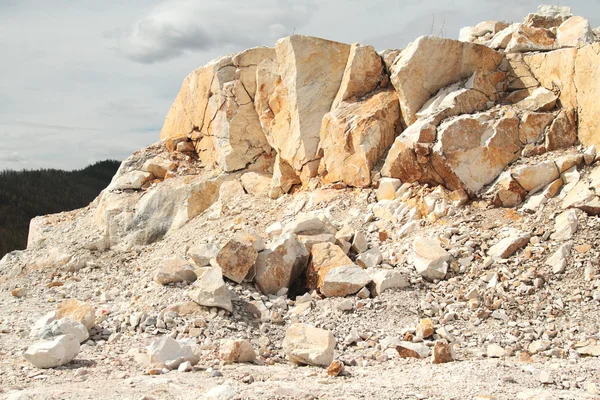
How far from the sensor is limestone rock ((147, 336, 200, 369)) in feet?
14.6

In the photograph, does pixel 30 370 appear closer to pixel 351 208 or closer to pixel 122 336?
pixel 122 336

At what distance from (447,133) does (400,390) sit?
4748mm

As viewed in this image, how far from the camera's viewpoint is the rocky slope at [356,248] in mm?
4406

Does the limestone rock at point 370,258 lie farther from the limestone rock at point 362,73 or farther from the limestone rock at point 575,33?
the limestone rock at point 575,33

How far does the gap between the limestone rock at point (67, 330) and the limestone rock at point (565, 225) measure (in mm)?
5407

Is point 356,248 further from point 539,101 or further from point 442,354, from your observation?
point 539,101

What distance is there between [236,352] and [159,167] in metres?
8.31

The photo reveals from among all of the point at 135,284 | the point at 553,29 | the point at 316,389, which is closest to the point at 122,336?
the point at 135,284

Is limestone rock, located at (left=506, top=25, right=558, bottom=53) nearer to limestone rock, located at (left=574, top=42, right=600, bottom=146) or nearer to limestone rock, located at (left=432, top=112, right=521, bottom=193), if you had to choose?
limestone rock, located at (left=574, top=42, right=600, bottom=146)

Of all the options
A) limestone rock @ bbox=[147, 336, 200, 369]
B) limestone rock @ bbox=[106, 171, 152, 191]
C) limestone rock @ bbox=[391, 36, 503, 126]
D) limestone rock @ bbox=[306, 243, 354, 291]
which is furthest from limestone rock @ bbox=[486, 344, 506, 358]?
limestone rock @ bbox=[106, 171, 152, 191]

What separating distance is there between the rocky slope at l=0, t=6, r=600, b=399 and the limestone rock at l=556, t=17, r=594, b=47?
4 cm

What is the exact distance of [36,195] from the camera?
1550 inches

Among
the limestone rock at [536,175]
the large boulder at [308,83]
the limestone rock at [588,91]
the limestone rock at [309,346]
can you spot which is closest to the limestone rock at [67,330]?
the limestone rock at [309,346]

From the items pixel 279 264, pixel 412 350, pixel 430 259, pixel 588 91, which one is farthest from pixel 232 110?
pixel 412 350
